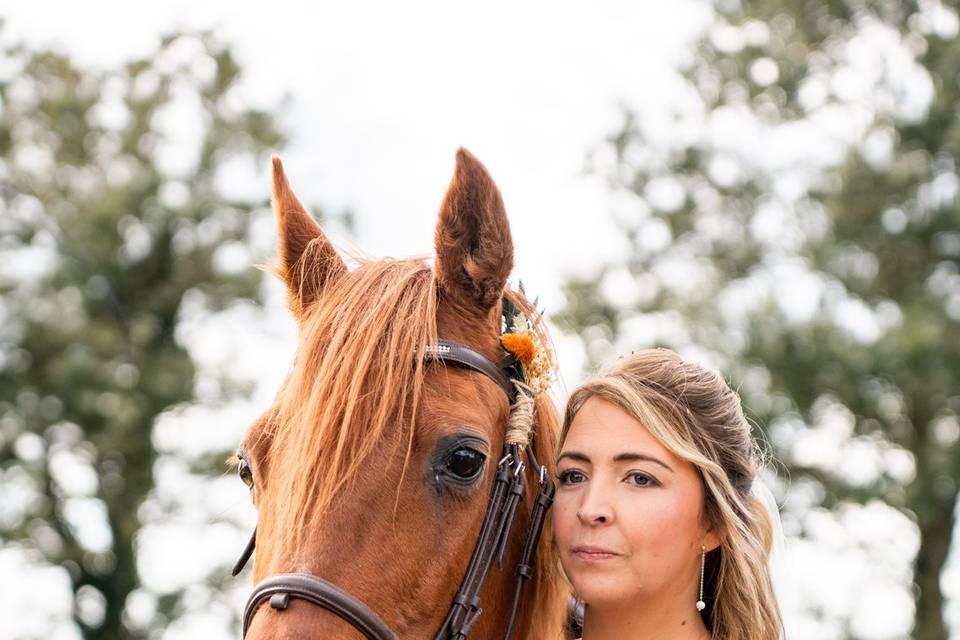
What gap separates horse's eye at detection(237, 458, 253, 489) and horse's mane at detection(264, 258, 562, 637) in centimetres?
17

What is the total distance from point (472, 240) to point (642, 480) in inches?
36.6

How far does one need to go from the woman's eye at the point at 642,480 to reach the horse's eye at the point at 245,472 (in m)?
1.19

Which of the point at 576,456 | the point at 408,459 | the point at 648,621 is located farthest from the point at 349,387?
the point at 648,621

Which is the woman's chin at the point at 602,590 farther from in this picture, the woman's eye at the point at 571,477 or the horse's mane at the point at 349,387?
the woman's eye at the point at 571,477

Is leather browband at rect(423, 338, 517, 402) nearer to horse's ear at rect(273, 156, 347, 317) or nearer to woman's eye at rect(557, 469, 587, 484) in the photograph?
woman's eye at rect(557, 469, 587, 484)

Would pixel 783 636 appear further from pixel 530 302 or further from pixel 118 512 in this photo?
pixel 118 512

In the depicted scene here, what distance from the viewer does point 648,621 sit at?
3.46 metres

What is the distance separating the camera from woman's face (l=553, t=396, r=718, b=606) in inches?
131

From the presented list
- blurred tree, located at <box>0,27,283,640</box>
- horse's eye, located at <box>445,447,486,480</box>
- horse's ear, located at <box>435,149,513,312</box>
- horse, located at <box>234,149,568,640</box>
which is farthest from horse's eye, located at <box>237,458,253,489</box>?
blurred tree, located at <box>0,27,283,640</box>

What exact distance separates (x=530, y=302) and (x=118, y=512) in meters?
16.3

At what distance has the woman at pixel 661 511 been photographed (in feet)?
11.0

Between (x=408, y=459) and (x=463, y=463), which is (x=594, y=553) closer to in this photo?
(x=463, y=463)

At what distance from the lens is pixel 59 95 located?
1975 centimetres

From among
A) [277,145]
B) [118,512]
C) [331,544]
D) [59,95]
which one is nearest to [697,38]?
[277,145]
